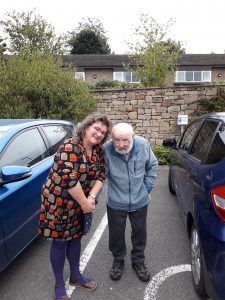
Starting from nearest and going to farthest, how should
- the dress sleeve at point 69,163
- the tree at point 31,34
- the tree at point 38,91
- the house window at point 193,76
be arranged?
the dress sleeve at point 69,163 → the tree at point 38,91 → the tree at point 31,34 → the house window at point 193,76

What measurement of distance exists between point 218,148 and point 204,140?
64 centimetres

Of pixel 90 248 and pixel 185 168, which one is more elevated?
pixel 185 168

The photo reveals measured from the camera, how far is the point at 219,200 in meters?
2.16

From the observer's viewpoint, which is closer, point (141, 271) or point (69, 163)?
point (69, 163)

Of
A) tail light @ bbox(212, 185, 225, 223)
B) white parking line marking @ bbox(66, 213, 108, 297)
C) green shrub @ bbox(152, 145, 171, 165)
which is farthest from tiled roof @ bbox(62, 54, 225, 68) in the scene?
tail light @ bbox(212, 185, 225, 223)

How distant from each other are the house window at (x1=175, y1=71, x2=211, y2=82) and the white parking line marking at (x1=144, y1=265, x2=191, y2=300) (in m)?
28.1

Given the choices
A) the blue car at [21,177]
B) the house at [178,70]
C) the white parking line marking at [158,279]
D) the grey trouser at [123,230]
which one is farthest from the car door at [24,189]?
the house at [178,70]

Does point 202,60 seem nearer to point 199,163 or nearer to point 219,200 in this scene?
point 199,163

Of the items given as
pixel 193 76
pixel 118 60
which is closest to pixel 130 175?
pixel 118 60

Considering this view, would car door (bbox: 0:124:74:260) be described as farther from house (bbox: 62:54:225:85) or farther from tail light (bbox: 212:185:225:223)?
house (bbox: 62:54:225:85)

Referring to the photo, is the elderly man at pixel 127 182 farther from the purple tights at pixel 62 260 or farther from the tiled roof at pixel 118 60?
the tiled roof at pixel 118 60

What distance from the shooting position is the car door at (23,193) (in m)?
2.65

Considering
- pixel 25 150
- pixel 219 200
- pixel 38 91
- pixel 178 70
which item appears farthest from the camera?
pixel 178 70

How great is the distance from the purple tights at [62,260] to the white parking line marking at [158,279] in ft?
1.94
